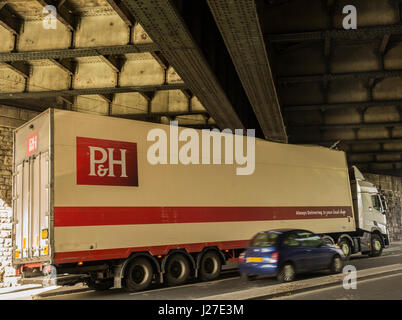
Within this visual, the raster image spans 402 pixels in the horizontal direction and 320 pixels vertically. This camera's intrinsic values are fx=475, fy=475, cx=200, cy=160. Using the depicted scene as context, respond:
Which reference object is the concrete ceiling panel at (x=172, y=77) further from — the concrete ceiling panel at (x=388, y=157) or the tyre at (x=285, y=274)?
the concrete ceiling panel at (x=388, y=157)

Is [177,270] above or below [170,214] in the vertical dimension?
below

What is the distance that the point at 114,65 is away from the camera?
1470 cm

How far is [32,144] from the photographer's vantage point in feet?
38.7

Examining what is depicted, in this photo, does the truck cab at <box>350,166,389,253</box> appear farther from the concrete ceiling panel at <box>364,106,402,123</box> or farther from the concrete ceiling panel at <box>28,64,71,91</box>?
the concrete ceiling panel at <box>28,64,71,91</box>

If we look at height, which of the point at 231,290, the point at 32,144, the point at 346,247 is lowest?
the point at 231,290

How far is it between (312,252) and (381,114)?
9.22 m

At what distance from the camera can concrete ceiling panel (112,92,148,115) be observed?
17.9m

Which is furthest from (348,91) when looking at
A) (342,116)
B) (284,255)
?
(284,255)

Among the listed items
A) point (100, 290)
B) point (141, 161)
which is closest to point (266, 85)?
point (141, 161)

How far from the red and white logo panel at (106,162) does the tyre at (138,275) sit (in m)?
2.03

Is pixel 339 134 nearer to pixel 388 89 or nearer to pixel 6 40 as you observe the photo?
pixel 388 89

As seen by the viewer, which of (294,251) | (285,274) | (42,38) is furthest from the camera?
(294,251)

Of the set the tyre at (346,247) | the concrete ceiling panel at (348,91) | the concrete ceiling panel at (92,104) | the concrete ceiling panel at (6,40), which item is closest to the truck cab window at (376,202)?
the tyre at (346,247)

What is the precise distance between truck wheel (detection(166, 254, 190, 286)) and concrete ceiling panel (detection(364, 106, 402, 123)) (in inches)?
447
